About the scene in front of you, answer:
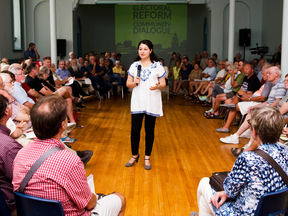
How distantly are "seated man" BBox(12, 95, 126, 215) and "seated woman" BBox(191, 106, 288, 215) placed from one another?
2.45ft

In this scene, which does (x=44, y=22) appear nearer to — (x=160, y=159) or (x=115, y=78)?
(x=115, y=78)

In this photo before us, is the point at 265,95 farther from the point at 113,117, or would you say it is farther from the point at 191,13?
the point at 191,13

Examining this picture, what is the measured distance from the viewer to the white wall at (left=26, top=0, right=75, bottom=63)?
1145 cm

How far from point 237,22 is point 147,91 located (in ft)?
32.8

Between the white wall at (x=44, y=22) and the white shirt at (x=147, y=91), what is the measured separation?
9.00 metres

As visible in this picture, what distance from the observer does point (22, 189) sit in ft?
4.50

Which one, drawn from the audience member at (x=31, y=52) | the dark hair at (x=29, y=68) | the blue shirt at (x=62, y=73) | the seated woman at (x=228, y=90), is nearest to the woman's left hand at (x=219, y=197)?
the dark hair at (x=29, y=68)

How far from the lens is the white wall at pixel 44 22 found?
11.5 meters

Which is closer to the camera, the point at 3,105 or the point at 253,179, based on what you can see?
the point at 253,179

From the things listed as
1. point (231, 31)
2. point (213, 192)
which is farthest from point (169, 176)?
point (231, 31)

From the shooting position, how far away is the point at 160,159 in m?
3.81

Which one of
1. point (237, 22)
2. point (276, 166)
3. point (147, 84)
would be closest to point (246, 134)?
point (147, 84)

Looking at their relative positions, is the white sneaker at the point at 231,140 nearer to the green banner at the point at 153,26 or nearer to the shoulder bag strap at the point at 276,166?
the shoulder bag strap at the point at 276,166

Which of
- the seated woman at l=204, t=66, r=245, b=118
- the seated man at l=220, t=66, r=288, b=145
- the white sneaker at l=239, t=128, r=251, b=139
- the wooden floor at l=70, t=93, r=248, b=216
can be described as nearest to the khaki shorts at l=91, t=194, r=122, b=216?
the wooden floor at l=70, t=93, r=248, b=216
